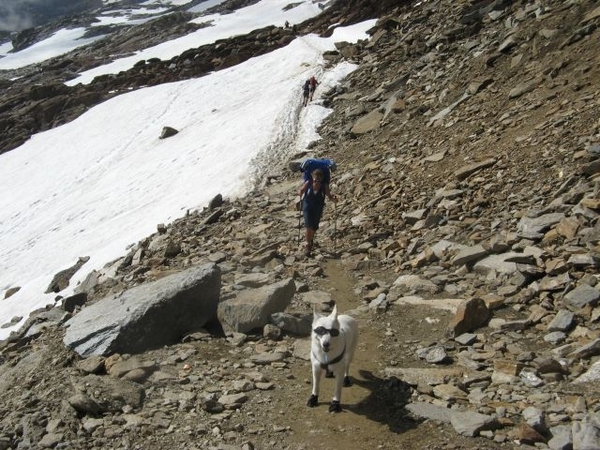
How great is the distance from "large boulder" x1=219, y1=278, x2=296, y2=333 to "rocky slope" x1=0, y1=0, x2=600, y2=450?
7.0 inches

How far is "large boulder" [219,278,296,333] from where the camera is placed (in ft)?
27.0

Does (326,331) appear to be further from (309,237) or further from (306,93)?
(306,93)

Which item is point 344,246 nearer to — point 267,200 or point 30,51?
point 267,200

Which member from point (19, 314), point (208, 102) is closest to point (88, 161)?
point (208, 102)

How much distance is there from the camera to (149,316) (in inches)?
309

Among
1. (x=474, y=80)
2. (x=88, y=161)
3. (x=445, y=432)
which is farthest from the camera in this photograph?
(x=88, y=161)

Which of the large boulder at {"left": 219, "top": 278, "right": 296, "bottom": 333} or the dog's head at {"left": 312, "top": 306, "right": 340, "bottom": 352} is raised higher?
the dog's head at {"left": 312, "top": 306, "right": 340, "bottom": 352}

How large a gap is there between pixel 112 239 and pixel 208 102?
17.1 meters

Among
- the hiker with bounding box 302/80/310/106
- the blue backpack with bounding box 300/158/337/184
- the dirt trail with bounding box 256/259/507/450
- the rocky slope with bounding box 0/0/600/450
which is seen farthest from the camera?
the hiker with bounding box 302/80/310/106

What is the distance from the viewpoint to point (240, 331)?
8203 millimetres

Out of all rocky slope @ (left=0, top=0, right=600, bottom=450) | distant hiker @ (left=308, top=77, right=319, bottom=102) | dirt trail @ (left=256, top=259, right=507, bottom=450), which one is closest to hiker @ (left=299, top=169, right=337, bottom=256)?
rocky slope @ (left=0, top=0, right=600, bottom=450)

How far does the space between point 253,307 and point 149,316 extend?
147 cm

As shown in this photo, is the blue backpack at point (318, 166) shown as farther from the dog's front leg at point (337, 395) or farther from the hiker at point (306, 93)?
the hiker at point (306, 93)

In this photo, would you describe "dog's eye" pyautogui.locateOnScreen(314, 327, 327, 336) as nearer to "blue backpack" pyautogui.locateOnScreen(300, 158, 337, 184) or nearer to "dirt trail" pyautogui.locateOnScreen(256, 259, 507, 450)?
"dirt trail" pyautogui.locateOnScreen(256, 259, 507, 450)
